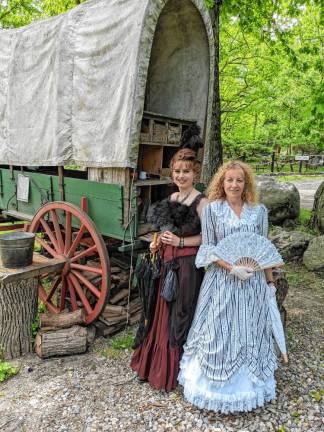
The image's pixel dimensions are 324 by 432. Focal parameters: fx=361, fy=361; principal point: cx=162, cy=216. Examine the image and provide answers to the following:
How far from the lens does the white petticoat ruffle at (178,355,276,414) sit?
2.42 metres

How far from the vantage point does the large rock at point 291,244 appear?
19.3 ft

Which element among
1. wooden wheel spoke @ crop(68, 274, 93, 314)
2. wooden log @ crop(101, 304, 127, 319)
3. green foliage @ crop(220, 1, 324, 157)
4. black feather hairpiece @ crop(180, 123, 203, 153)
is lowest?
wooden log @ crop(101, 304, 127, 319)

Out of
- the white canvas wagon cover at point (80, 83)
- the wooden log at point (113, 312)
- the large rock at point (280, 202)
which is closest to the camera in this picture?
the white canvas wagon cover at point (80, 83)

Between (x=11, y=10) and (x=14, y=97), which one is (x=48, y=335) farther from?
(x=11, y=10)

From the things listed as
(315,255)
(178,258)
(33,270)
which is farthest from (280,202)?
(33,270)

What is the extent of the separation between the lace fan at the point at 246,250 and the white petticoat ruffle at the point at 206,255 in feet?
0.10

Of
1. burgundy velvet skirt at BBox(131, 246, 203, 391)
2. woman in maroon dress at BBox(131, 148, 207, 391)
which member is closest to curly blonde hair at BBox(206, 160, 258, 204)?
woman in maroon dress at BBox(131, 148, 207, 391)

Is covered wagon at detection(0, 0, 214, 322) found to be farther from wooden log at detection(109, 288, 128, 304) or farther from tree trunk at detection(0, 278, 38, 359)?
tree trunk at detection(0, 278, 38, 359)

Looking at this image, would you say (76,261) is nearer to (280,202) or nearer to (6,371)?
(6,371)

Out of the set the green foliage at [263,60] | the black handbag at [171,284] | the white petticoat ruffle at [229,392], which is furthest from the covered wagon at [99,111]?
the green foliage at [263,60]

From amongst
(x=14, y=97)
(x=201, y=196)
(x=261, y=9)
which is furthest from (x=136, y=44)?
(x=261, y=9)

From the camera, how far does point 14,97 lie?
14.0 feet

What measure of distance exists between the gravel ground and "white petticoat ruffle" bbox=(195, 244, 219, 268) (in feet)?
3.46

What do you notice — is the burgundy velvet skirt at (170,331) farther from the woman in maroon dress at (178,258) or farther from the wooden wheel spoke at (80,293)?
the wooden wheel spoke at (80,293)
